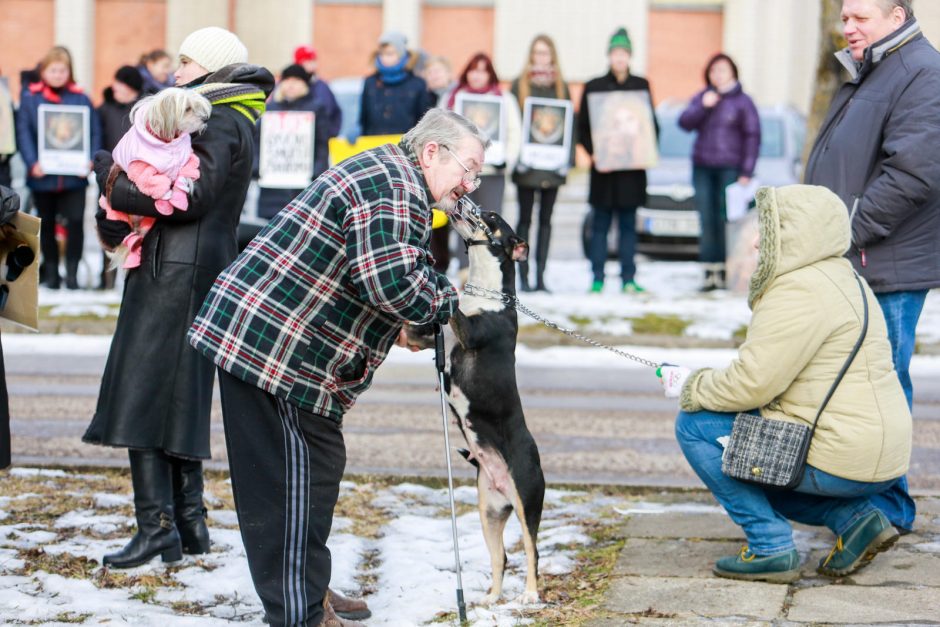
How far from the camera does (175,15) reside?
93.6ft

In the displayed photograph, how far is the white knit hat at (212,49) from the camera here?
18.0 ft

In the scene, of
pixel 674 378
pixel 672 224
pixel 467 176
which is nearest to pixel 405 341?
pixel 467 176

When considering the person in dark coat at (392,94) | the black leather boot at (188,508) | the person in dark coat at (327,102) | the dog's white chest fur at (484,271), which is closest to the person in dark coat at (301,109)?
the person in dark coat at (327,102)

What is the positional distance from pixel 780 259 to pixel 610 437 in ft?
11.6

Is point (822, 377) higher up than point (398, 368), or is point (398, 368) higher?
point (822, 377)

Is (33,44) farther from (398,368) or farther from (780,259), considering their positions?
(780,259)

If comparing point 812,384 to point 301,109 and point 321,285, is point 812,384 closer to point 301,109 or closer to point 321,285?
point 321,285

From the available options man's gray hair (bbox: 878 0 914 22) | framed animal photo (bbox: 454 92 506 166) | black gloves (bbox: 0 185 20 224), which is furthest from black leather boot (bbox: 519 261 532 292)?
black gloves (bbox: 0 185 20 224)

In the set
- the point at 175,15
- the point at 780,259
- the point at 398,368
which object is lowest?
the point at 398,368

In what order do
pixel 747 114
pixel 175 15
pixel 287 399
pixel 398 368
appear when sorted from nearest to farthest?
pixel 287 399 < pixel 398 368 < pixel 747 114 < pixel 175 15

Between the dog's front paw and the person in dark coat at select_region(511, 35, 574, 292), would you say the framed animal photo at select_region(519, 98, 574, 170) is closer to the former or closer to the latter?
the person in dark coat at select_region(511, 35, 574, 292)

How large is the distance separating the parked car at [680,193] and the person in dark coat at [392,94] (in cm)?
418

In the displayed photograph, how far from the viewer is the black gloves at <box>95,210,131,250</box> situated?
17.7 ft

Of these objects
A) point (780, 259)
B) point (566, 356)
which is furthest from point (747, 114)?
point (780, 259)
